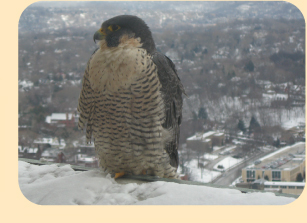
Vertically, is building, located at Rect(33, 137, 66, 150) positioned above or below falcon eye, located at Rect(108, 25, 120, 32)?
below

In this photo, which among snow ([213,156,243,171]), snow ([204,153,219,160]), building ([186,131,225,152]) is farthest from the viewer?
building ([186,131,225,152])

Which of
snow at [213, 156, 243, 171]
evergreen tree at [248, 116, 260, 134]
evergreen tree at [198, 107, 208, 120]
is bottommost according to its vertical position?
snow at [213, 156, 243, 171]

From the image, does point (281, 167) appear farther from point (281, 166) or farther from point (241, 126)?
point (241, 126)

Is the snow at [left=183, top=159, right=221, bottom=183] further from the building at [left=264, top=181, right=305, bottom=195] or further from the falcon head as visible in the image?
the falcon head

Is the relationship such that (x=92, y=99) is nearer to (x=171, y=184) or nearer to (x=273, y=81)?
(x=171, y=184)

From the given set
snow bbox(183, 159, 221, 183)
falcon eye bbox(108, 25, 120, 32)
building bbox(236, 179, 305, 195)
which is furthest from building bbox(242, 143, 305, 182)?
falcon eye bbox(108, 25, 120, 32)

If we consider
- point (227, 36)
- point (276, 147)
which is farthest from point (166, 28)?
point (276, 147)

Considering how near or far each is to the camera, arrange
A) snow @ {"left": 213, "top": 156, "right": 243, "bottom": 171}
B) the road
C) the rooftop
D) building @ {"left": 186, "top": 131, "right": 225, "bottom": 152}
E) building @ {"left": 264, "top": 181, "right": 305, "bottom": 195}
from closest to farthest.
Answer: building @ {"left": 264, "top": 181, "right": 305, "bottom": 195}
the rooftop
the road
snow @ {"left": 213, "top": 156, "right": 243, "bottom": 171}
building @ {"left": 186, "top": 131, "right": 225, "bottom": 152}

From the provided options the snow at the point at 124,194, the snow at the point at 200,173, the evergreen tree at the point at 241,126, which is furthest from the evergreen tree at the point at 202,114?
the snow at the point at 124,194
